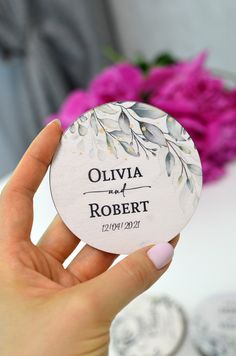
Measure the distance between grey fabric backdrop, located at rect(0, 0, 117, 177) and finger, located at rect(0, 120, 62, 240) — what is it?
83 centimetres

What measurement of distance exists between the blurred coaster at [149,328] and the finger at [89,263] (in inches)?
5.4

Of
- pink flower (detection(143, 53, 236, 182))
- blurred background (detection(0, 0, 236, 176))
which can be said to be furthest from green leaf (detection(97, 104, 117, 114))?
blurred background (detection(0, 0, 236, 176))

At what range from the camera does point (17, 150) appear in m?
1.52

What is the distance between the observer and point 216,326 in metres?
0.64

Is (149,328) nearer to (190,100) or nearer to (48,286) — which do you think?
(48,286)

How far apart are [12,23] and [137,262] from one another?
103 centimetres

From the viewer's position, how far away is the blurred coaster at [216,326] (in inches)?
24.3

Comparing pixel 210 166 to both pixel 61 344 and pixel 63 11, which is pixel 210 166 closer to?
pixel 61 344

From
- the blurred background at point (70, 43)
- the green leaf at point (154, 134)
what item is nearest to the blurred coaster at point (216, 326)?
the green leaf at point (154, 134)

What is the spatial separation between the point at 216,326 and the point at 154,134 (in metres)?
0.30

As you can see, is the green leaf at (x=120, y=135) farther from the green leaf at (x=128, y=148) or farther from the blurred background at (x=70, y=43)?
the blurred background at (x=70, y=43)

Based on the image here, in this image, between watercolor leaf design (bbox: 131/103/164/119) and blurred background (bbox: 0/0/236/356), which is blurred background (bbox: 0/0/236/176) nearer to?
blurred background (bbox: 0/0/236/356)

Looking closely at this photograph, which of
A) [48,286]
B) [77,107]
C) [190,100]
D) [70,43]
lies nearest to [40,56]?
[70,43]

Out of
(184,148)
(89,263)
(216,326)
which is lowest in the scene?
(216,326)
